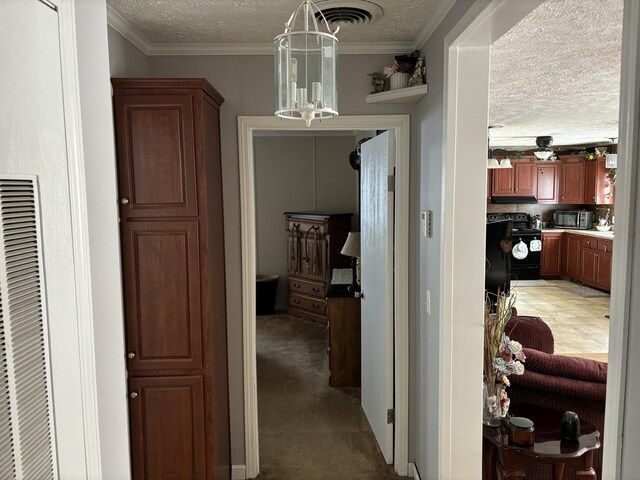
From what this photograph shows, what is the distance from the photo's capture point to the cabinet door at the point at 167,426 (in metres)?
2.29

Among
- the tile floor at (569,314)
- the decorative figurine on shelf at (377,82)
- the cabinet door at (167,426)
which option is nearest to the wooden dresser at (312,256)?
the tile floor at (569,314)

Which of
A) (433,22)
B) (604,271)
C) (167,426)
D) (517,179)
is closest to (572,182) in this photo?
(517,179)

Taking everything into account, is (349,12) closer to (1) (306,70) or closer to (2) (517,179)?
(1) (306,70)

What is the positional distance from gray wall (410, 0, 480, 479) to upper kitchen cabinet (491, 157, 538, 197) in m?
6.66

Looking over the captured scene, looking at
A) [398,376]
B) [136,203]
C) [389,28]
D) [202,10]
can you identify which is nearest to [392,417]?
[398,376]

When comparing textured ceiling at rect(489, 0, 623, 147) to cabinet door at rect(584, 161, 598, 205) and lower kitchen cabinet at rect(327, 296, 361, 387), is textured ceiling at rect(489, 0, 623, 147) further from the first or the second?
cabinet door at rect(584, 161, 598, 205)

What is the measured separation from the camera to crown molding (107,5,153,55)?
208cm

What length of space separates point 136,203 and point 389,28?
1.51 metres

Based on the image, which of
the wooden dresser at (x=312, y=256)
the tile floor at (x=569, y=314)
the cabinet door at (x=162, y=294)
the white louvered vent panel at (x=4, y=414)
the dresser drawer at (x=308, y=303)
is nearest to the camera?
the white louvered vent panel at (x=4, y=414)

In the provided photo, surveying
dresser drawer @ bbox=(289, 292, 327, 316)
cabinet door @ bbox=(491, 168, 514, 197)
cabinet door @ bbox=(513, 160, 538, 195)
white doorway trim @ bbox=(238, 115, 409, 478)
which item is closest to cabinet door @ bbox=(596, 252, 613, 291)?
cabinet door @ bbox=(513, 160, 538, 195)

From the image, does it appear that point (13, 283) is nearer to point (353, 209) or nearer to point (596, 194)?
point (353, 209)

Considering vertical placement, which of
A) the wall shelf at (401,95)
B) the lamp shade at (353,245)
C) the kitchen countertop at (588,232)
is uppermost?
the wall shelf at (401,95)

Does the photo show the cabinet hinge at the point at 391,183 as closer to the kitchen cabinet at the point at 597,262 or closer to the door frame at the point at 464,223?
the door frame at the point at 464,223

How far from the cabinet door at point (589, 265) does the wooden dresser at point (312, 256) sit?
4.43 metres
